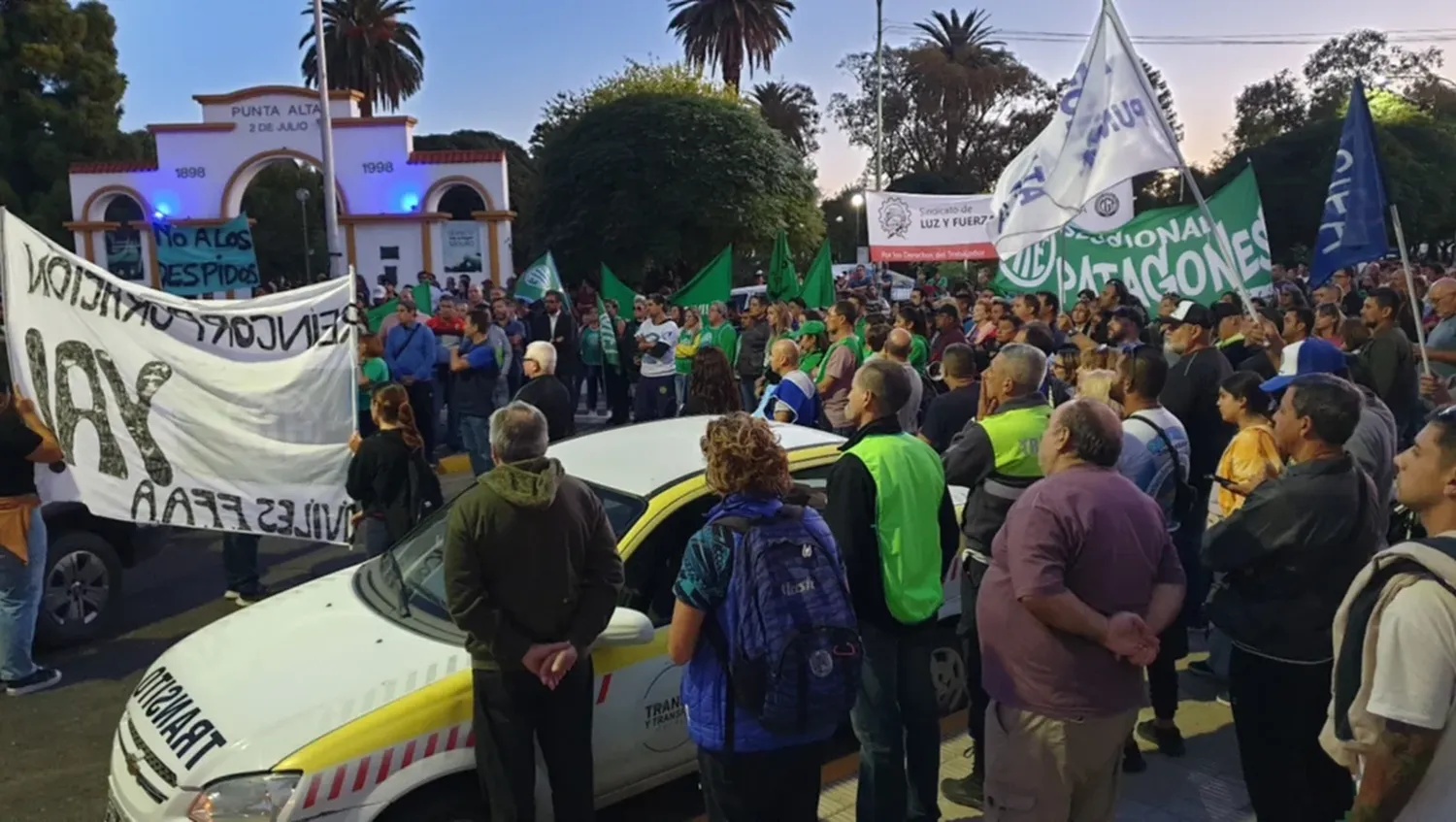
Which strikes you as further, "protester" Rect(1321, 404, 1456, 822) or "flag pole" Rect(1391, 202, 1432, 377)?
"flag pole" Rect(1391, 202, 1432, 377)

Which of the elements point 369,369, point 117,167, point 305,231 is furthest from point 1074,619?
point 305,231

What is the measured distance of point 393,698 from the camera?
3402mm

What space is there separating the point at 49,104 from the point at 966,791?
141 feet

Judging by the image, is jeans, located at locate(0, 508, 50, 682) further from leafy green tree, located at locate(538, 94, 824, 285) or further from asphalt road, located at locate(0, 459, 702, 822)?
leafy green tree, located at locate(538, 94, 824, 285)

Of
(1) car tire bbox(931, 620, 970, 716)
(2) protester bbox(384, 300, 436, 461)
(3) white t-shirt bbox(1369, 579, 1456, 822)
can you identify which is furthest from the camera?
(2) protester bbox(384, 300, 436, 461)

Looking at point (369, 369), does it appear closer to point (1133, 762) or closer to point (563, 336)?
point (563, 336)

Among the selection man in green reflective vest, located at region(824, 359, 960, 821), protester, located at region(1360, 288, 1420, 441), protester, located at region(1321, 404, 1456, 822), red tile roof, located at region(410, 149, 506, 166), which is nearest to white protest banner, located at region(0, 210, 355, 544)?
man in green reflective vest, located at region(824, 359, 960, 821)

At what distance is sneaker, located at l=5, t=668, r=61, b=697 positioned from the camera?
5.69 meters

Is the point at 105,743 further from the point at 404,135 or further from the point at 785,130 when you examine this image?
the point at 785,130

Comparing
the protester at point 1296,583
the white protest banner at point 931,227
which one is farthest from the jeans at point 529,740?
the white protest banner at point 931,227

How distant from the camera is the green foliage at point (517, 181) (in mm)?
34438

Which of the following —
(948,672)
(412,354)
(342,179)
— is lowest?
(948,672)

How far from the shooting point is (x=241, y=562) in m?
7.07

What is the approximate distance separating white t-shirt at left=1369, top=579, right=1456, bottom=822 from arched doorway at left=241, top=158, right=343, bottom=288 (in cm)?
4493
